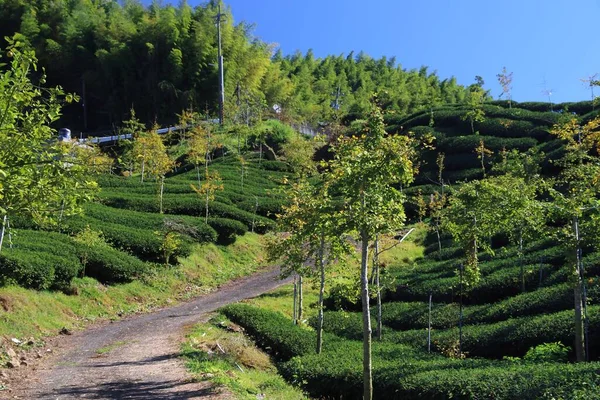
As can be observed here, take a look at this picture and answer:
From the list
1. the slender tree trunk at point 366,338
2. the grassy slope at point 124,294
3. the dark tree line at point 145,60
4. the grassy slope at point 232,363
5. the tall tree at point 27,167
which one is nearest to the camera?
the tall tree at point 27,167

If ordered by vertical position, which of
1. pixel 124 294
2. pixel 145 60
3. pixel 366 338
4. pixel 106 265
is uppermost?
pixel 145 60

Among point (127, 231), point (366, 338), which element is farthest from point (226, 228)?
point (366, 338)

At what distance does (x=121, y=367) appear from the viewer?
1228 centimetres

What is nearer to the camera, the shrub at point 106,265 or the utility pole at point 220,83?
the shrub at point 106,265

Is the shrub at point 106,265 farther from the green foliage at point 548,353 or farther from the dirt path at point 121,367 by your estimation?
the green foliage at point 548,353

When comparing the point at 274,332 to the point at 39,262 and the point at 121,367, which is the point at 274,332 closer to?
the point at 121,367

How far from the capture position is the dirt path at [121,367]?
10.3 m

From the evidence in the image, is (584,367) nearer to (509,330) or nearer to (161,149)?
(509,330)

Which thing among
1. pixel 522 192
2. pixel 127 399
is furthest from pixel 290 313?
pixel 127 399

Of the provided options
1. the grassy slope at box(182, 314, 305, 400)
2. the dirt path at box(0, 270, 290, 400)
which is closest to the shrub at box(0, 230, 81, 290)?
the dirt path at box(0, 270, 290, 400)

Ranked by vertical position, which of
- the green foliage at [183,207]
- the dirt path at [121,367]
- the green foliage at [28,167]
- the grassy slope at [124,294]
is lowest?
the dirt path at [121,367]

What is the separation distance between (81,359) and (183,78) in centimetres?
4789

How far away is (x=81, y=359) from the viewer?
1321 cm

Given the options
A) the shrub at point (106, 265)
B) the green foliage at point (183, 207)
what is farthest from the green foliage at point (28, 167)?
the green foliage at point (183, 207)
